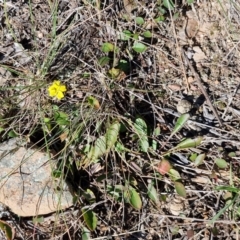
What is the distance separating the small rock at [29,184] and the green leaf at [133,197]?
24 centimetres

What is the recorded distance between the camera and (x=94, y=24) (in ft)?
8.25

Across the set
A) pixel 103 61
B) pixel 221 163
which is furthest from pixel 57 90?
pixel 221 163

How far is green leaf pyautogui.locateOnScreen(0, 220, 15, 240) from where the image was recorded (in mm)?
2264

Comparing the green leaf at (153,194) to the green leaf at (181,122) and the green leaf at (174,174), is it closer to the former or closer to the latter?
the green leaf at (174,174)

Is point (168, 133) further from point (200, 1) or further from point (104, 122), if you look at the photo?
point (200, 1)

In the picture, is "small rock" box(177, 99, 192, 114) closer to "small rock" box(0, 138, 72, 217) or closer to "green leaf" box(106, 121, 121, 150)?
"green leaf" box(106, 121, 121, 150)

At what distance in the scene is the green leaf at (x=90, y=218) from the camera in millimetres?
2262

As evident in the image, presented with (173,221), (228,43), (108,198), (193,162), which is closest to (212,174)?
(193,162)

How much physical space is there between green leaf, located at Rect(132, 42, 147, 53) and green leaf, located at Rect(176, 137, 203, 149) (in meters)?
0.47

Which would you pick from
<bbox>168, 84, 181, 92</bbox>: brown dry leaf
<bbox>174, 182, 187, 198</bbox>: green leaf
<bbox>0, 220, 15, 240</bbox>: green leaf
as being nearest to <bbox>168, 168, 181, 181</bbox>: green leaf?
Answer: <bbox>174, 182, 187, 198</bbox>: green leaf

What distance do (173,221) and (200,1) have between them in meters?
1.04

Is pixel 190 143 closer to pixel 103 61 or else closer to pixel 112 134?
pixel 112 134

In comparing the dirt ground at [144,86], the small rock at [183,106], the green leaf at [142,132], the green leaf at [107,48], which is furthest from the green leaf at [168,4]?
the green leaf at [142,132]

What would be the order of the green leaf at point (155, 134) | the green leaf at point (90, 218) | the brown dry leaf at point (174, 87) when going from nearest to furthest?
the green leaf at point (90, 218)
the green leaf at point (155, 134)
the brown dry leaf at point (174, 87)
